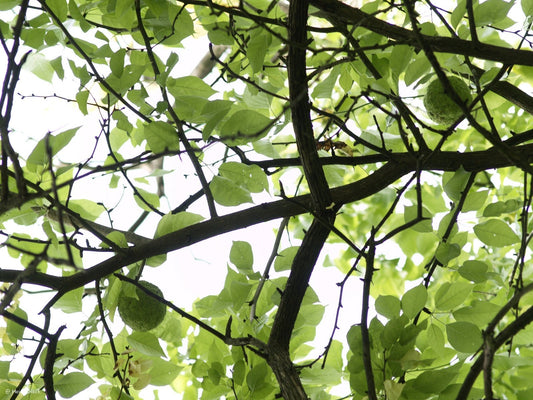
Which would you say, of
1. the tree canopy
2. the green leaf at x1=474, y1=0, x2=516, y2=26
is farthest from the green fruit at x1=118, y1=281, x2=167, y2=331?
the green leaf at x1=474, y1=0, x2=516, y2=26

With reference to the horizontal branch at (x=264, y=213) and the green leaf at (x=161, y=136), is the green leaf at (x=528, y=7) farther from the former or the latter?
the green leaf at (x=161, y=136)

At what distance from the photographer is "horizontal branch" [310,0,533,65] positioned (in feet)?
2.99

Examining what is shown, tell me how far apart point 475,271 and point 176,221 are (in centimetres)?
58

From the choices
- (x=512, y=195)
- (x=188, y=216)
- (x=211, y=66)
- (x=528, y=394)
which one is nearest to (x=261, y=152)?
(x=188, y=216)

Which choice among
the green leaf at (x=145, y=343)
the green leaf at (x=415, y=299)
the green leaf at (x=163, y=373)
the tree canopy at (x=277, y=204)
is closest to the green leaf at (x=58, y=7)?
the tree canopy at (x=277, y=204)

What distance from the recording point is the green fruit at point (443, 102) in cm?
102

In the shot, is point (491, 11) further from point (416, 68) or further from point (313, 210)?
point (313, 210)

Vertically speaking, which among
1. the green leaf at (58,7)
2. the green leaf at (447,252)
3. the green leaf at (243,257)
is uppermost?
the green leaf at (58,7)

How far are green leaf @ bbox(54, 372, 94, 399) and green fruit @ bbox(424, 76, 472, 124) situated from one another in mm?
823

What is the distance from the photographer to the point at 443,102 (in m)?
1.03

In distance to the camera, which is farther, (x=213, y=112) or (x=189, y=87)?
(x=189, y=87)

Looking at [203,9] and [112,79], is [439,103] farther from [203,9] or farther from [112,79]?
[203,9]

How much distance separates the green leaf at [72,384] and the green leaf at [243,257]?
0.35 meters

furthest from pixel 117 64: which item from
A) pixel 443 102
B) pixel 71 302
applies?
pixel 443 102
